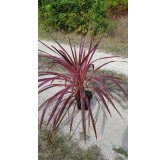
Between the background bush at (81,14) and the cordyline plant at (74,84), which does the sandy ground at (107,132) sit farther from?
the background bush at (81,14)

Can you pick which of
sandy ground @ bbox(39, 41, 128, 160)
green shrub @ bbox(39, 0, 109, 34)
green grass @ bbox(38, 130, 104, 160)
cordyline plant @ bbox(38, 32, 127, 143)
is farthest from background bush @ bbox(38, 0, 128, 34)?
green grass @ bbox(38, 130, 104, 160)

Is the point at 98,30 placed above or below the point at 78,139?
above

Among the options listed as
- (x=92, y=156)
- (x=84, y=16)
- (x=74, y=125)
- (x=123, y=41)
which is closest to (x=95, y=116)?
(x=74, y=125)

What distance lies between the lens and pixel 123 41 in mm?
4387

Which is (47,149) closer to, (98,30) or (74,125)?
(74,125)

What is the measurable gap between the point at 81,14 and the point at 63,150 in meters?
3.12

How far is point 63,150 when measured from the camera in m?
2.03

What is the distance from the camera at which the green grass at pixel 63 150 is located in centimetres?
197

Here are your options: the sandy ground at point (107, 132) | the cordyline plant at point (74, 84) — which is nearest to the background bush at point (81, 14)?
the cordyline plant at point (74, 84)

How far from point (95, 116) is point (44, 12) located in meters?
3.31

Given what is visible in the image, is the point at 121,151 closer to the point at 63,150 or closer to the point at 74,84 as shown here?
A: the point at 63,150

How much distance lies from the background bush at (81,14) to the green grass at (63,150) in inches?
104

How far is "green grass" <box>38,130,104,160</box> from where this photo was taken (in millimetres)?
1971

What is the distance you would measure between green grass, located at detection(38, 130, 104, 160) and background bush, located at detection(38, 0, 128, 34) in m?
2.65
